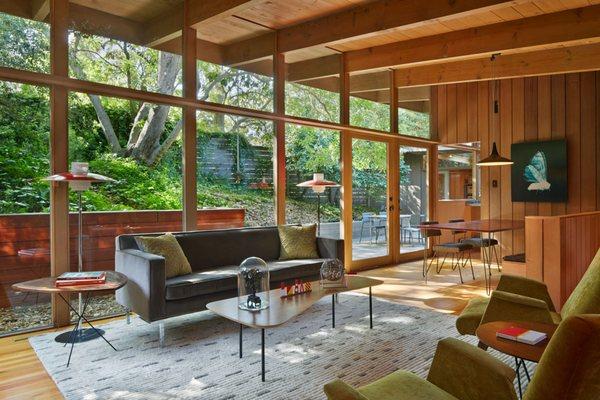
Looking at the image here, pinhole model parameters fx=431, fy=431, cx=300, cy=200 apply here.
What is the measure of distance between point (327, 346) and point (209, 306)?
1.01m

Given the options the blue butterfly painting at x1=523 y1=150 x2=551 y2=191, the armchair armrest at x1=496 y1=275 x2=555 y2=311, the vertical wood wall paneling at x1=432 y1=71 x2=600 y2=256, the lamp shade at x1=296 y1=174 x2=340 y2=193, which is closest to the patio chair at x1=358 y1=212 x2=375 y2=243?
the lamp shade at x1=296 y1=174 x2=340 y2=193

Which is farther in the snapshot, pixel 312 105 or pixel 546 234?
Result: pixel 312 105

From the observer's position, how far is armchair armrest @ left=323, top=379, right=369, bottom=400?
1.44 m

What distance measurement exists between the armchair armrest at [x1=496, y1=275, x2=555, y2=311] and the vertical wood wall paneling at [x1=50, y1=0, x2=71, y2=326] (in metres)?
3.82

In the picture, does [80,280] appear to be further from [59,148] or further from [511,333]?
[511,333]

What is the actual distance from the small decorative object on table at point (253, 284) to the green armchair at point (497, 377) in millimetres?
1521

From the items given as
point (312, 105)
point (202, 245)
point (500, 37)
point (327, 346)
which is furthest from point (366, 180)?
point (327, 346)

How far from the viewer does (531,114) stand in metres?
7.32

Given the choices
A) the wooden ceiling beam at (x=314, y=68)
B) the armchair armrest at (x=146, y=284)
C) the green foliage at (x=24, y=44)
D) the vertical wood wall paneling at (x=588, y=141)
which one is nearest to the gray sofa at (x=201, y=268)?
the armchair armrest at (x=146, y=284)

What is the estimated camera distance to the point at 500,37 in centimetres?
548

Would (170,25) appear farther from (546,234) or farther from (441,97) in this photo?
(441,97)

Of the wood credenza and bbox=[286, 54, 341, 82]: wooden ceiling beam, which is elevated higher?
bbox=[286, 54, 341, 82]: wooden ceiling beam

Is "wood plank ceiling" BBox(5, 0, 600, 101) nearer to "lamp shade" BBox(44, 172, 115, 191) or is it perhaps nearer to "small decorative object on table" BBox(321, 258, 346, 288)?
"lamp shade" BBox(44, 172, 115, 191)

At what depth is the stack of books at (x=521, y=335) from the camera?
204 cm
